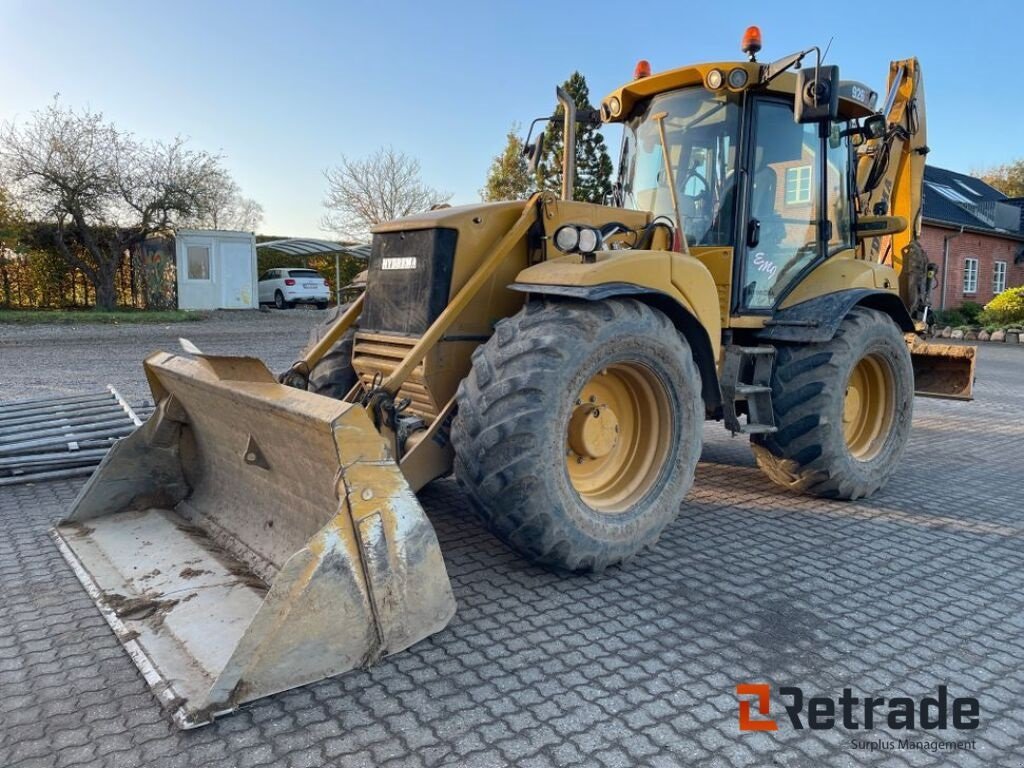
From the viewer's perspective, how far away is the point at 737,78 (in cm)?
454

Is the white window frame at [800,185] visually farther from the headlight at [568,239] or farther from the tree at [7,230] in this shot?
the tree at [7,230]

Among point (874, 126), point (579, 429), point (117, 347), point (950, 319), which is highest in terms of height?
point (874, 126)

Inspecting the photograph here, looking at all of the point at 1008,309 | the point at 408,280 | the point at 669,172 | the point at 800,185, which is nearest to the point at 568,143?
the point at 669,172

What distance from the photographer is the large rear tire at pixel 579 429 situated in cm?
338

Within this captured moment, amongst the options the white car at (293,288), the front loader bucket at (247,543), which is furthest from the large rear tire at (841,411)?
the white car at (293,288)

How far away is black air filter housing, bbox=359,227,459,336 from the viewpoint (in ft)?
13.2

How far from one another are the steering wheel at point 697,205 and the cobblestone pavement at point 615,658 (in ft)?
6.09

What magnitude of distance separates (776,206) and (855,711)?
3448mm

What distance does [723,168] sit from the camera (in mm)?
4949

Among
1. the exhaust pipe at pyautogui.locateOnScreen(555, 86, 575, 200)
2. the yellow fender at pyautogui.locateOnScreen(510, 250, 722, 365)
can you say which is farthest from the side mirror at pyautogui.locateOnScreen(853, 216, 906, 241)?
the exhaust pipe at pyautogui.locateOnScreen(555, 86, 575, 200)

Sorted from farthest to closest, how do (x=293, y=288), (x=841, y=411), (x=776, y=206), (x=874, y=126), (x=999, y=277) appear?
(x=999, y=277) → (x=293, y=288) → (x=874, y=126) → (x=776, y=206) → (x=841, y=411)

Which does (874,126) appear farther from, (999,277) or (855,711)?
(999,277)

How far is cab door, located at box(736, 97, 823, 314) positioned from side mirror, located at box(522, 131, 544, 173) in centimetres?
133

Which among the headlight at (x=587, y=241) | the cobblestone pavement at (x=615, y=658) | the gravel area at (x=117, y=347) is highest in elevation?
the headlight at (x=587, y=241)
